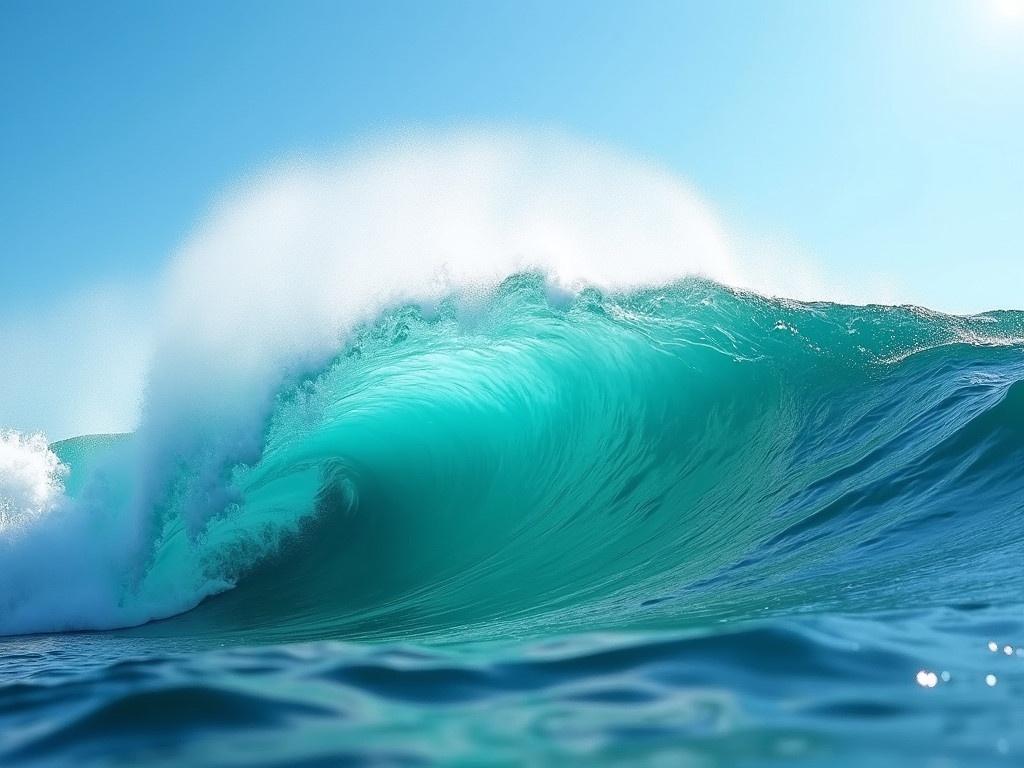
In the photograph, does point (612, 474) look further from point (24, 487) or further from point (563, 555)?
point (24, 487)

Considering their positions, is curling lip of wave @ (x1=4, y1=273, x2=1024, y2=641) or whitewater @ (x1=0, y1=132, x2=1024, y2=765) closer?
whitewater @ (x1=0, y1=132, x2=1024, y2=765)

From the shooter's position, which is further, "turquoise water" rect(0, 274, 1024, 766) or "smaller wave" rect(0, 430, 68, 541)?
"smaller wave" rect(0, 430, 68, 541)

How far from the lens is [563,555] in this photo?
8.24m

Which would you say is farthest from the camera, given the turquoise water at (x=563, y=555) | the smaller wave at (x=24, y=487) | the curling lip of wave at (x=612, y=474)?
the smaller wave at (x=24, y=487)

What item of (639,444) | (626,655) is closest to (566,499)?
(639,444)

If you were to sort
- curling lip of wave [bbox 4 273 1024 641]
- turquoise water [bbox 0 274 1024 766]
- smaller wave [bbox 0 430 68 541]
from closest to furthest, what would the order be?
turquoise water [bbox 0 274 1024 766] < curling lip of wave [bbox 4 273 1024 641] < smaller wave [bbox 0 430 68 541]

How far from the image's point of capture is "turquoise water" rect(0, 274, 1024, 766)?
1.88m

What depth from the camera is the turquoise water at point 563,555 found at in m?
1.88

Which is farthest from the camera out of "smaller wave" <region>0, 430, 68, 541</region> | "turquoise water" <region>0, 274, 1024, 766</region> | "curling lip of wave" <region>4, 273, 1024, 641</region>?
"smaller wave" <region>0, 430, 68, 541</region>

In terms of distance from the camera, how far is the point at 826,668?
7.39 ft

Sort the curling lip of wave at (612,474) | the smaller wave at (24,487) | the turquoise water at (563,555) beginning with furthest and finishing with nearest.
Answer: the smaller wave at (24,487)
the curling lip of wave at (612,474)
the turquoise water at (563,555)

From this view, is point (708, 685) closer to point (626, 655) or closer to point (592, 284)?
point (626, 655)

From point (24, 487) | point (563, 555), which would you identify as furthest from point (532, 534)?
point (24, 487)

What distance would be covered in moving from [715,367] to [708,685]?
32.0 feet
